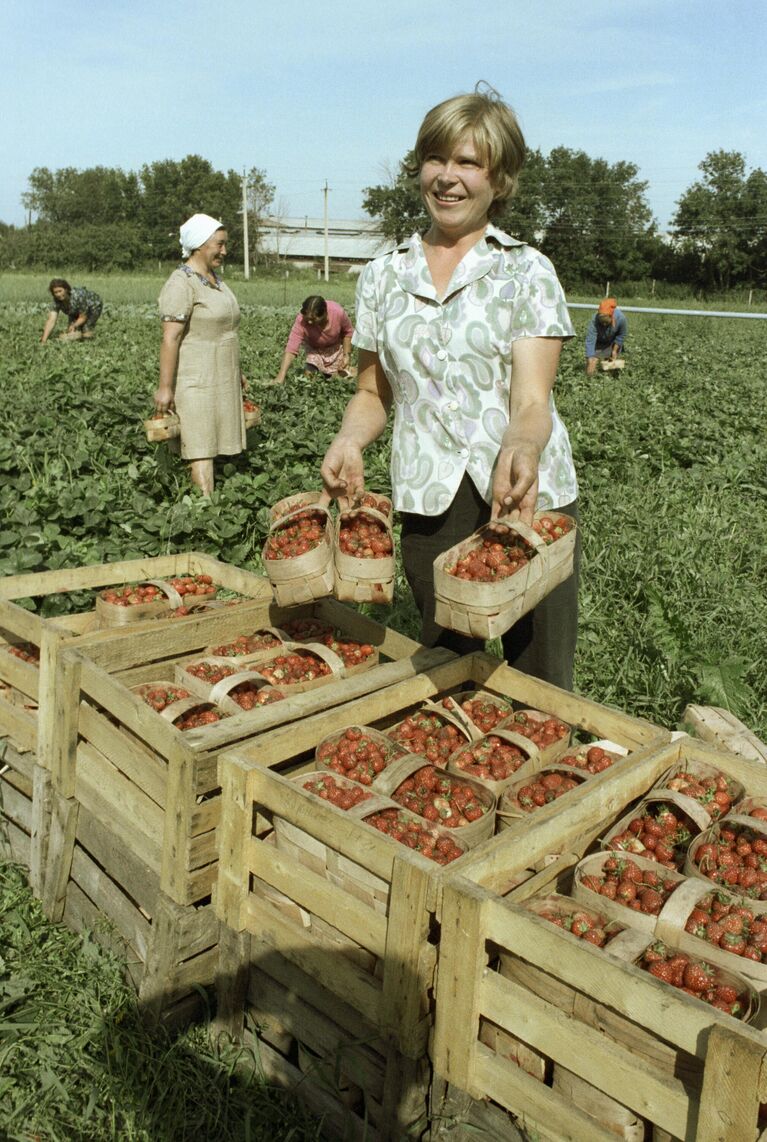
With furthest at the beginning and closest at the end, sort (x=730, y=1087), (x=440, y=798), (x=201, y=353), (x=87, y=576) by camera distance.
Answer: (x=201, y=353) → (x=87, y=576) → (x=440, y=798) → (x=730, y=1087)

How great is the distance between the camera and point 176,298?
22.3 ft

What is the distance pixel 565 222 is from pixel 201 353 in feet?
281

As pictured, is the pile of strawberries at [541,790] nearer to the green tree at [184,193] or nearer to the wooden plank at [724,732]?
the wooden plank at [724,732]

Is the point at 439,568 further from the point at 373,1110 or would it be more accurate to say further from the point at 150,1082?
the point at 150,1082

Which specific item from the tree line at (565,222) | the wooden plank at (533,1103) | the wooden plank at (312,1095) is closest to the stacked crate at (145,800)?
the wooden plank at (312,1095)

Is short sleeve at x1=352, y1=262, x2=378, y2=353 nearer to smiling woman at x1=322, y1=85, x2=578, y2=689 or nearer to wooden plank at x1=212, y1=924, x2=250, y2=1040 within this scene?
smiling woman at x1=322, y1=85, x2=578, y2=689

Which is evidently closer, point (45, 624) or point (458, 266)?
point (458, 266)

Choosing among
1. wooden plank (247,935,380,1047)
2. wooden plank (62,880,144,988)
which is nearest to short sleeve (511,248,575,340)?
wooden plank (247,935,380,1047)

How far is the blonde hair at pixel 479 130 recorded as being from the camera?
9.32ft

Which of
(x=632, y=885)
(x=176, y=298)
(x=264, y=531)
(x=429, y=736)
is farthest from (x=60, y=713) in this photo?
(x=176, y=298)

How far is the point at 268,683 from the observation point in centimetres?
334

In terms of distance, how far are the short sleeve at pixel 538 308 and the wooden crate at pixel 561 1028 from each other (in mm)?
1460

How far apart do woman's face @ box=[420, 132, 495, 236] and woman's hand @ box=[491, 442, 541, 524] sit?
Result: 76 cm

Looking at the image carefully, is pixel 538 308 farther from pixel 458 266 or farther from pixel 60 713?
pixel 60 713
